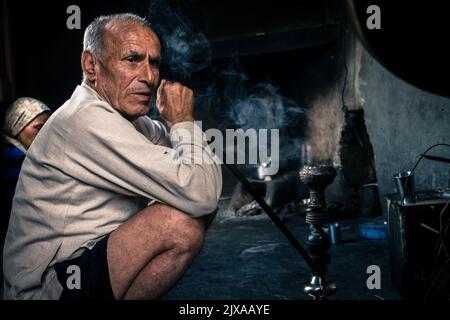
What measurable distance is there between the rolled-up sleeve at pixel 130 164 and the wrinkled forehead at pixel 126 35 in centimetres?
50

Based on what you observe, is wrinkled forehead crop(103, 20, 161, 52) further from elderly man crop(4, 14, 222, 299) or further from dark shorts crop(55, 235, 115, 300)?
dark shorts crop(55, 235, 115, 300)

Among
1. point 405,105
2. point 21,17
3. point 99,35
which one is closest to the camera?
point 99,35

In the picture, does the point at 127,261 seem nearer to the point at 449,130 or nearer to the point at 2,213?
the point at 2,213

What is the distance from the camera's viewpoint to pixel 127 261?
1992mm

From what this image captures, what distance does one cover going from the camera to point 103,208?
6.86ft

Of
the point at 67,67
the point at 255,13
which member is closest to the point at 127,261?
the point at 255,13

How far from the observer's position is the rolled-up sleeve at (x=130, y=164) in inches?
74.2

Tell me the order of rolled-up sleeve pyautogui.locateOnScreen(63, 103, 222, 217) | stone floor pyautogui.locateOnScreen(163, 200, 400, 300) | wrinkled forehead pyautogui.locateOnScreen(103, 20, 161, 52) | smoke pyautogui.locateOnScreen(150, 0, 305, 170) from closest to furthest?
rolled-up sleeve pyautogui.locateOnScreen(63, 103, 222, 217), wrinkled forehead pyautogui.locateOnScreen(103, 20, 161, 52), stone floor pyautogui.locateOnScreen(163, 200, 400, 300), smoke pyautogui.locateOnScreen(150, 0, 305, 170)

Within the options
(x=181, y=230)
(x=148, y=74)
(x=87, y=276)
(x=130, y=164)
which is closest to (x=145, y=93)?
(x=148, y=74)

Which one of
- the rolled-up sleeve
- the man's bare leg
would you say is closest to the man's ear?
the rolled-up sleeve

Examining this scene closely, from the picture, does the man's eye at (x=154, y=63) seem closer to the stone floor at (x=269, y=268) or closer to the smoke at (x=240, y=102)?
the stone floor at (x=269, y=268)

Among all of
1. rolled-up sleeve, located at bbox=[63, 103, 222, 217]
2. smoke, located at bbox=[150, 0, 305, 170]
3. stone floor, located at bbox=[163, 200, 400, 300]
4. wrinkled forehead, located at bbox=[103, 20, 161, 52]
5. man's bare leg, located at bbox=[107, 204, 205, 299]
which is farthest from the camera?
smoke, located at bbox=[150, 0, 305, 170]

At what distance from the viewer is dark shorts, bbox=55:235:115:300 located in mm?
1979
